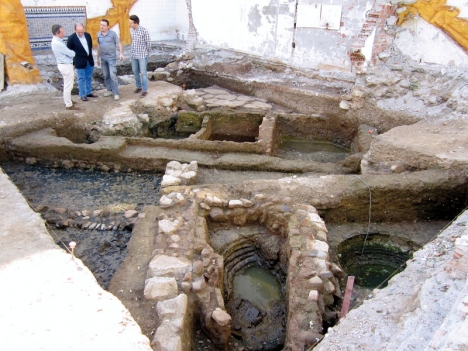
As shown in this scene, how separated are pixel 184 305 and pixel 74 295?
824 mm

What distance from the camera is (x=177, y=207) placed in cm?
455

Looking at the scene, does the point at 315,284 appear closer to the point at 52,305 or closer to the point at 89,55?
the point at 52,305

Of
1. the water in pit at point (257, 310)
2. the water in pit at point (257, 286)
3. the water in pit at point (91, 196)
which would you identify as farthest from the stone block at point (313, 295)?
the water in pit at point (91, 196)

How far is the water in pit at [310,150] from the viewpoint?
23.0 ft

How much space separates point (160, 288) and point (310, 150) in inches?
186

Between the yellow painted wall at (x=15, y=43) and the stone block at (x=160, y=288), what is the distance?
6.29 meters

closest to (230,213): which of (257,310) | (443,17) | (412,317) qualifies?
(257,310)

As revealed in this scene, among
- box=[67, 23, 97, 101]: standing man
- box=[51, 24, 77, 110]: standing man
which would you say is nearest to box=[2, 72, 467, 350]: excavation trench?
box=[51, 24, 77, 110]: standing man

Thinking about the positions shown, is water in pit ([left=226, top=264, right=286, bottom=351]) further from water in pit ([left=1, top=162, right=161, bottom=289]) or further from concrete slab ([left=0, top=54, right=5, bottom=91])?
concrete slab ([left=0, top=54, right=5, bottom=91])

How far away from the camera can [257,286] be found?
4.50 meters

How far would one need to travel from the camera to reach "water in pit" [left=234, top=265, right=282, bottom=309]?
4352mm

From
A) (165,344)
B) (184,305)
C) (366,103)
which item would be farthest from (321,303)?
(366,103)

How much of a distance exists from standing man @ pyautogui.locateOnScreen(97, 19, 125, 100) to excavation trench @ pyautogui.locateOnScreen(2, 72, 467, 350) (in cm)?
64

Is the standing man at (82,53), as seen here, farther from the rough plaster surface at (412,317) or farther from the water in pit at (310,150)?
the rough plaster surface at (412,317)
